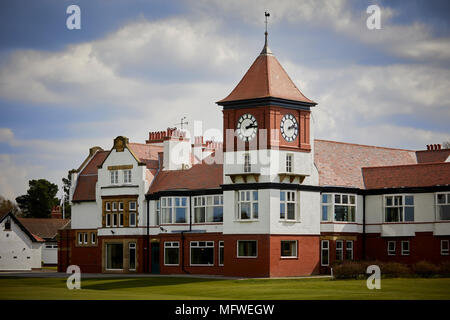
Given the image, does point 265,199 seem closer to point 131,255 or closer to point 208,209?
point 208,209

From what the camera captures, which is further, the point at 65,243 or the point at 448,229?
the point at 65,243

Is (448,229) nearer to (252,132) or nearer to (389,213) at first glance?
(389,213)

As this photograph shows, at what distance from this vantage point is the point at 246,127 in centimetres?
5722

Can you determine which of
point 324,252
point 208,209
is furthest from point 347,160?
point 208,209

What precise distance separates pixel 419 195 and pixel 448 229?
3169 mm


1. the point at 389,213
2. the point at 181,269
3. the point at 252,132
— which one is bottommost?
the point at 181,269

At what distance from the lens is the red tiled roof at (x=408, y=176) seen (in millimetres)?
57875

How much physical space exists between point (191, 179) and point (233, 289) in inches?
734

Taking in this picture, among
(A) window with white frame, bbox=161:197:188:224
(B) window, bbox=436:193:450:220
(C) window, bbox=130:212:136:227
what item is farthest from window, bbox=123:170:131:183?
(B) window, bbox=436:193:450:220

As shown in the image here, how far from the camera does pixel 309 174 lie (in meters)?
58.3

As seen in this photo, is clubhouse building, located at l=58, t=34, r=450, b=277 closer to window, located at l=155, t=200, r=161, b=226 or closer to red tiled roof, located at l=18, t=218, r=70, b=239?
window, located at l=155, t=200, r=161, b=226

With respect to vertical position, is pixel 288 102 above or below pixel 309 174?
above
